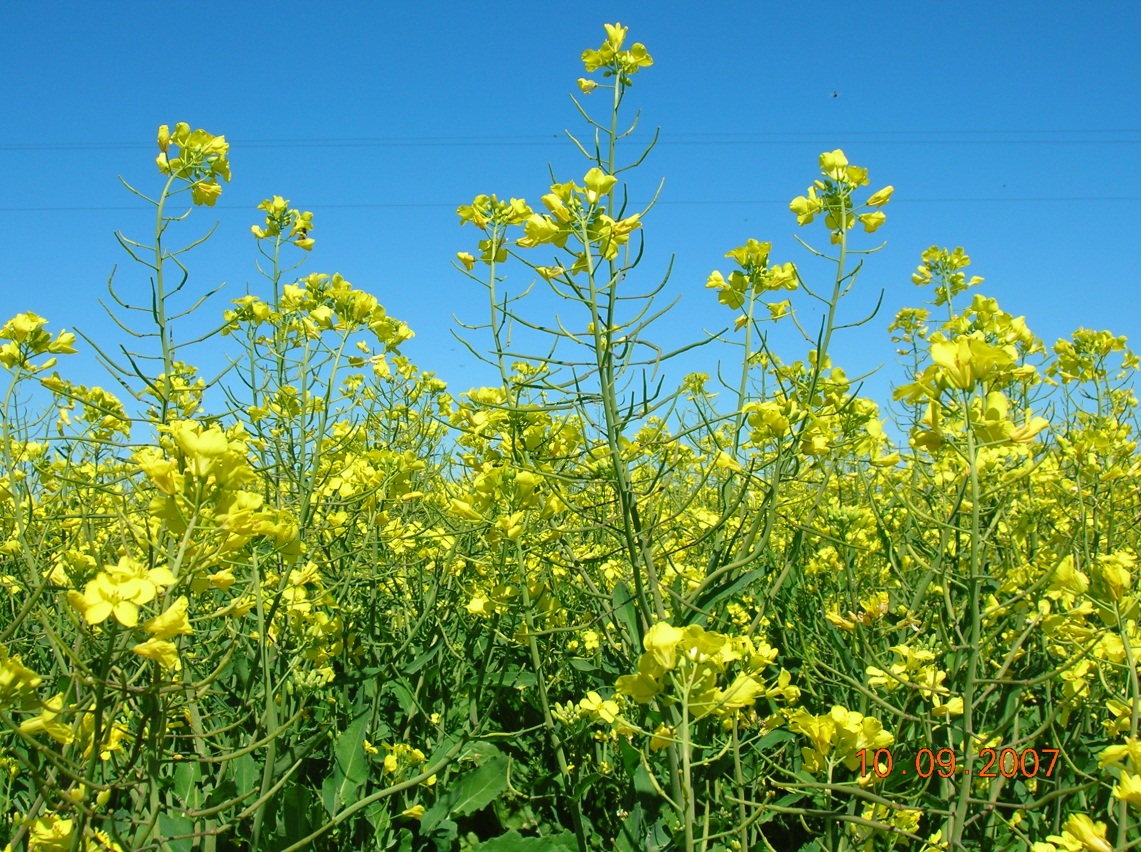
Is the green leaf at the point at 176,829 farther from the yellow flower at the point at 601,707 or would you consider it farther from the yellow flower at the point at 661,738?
the yellow flower at the point at 661,738

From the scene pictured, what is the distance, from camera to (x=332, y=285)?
2.53 metres

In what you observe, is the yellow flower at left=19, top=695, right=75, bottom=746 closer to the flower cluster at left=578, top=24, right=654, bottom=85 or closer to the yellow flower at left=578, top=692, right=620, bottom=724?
the yellow flower at left=578, top=692, right=620, bottom=724

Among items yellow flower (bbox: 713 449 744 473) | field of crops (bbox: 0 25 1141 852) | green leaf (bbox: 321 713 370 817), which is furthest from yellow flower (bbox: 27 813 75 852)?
yellow flower (bbox: 713 449 744 473)

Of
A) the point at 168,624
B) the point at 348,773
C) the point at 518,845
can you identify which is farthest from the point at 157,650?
the point at 518,845

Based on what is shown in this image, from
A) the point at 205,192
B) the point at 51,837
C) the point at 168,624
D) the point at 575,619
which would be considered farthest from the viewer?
the point at 575,619

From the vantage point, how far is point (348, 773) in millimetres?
2021

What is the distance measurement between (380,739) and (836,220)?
6.58 ft

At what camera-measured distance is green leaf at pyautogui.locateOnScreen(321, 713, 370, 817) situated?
200cm

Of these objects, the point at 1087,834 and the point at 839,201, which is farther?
the point at 839,201

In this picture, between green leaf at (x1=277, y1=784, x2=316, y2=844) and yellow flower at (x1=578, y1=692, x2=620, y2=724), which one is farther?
green leaf at (x1=277, y1=784, x2=316, y2=844)

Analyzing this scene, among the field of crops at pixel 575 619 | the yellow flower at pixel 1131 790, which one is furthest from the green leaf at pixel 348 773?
the yellow flower at pixel 1131 790

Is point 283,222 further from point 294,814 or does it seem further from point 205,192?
point 294,814

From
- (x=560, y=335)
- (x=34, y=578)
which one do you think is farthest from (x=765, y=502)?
(x=34, y=578)

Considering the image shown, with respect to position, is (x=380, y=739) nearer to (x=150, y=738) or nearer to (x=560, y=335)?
(x=150, y=738)
